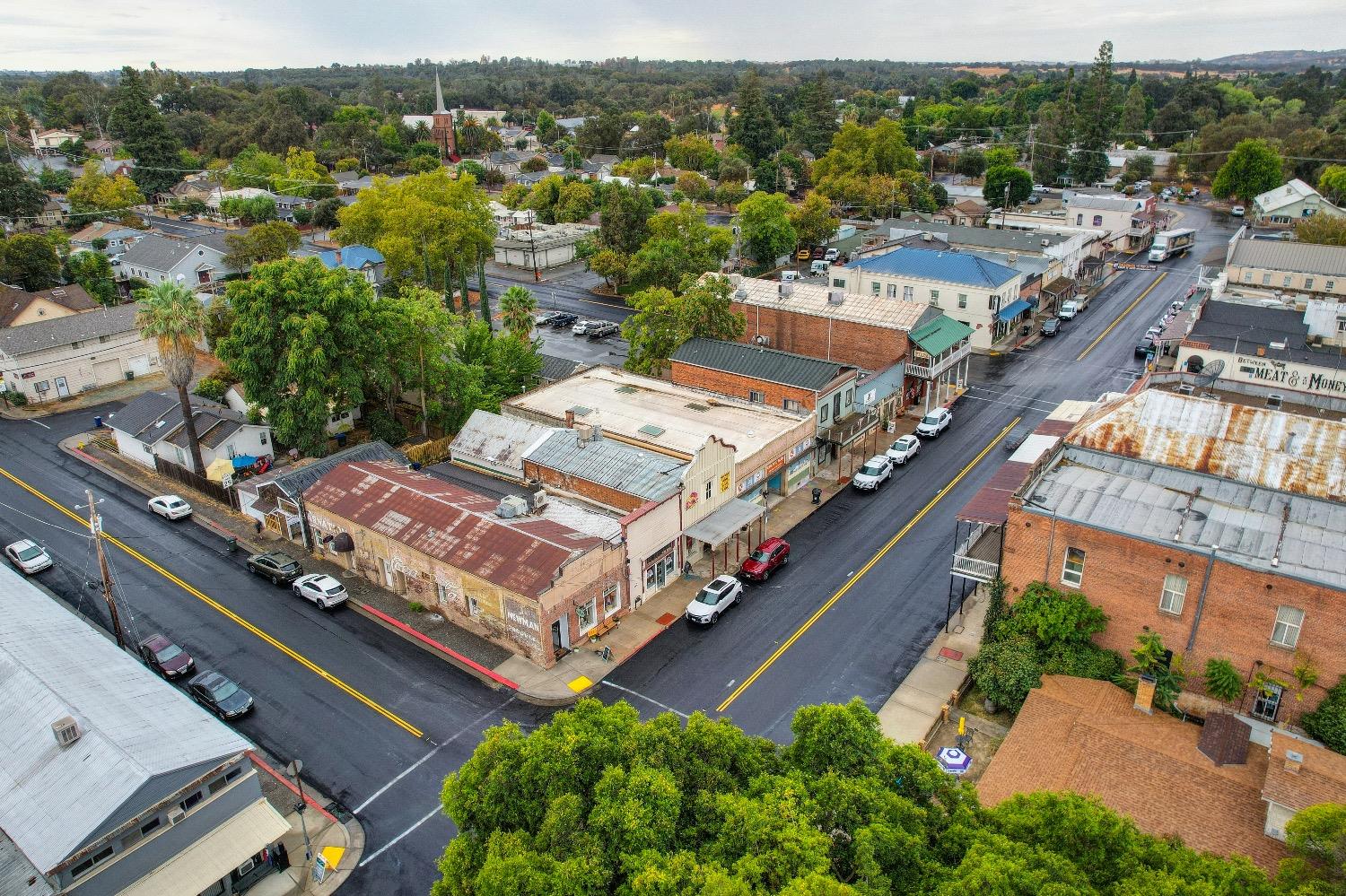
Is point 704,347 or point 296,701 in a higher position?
point 704,347

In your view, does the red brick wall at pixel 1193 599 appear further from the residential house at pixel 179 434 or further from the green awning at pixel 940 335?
the residential house at pixel 179 434

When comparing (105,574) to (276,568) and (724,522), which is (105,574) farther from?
(724,522)

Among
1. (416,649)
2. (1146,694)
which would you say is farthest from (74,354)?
(1146,694)

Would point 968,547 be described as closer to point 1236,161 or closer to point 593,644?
point 593,644

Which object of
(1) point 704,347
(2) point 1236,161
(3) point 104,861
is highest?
(2) point 1236,161

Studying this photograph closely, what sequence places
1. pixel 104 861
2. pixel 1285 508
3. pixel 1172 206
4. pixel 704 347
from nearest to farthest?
pixel 104 861, pixel 1285 508, pixel 704 347, pixel 1172 206

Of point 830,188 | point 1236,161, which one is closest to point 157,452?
point 830,188

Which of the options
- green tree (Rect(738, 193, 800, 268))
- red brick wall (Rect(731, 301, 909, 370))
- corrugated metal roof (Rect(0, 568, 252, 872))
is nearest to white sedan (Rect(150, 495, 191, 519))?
corrugated metal roof (Rect(0, 568, 252, 872))
